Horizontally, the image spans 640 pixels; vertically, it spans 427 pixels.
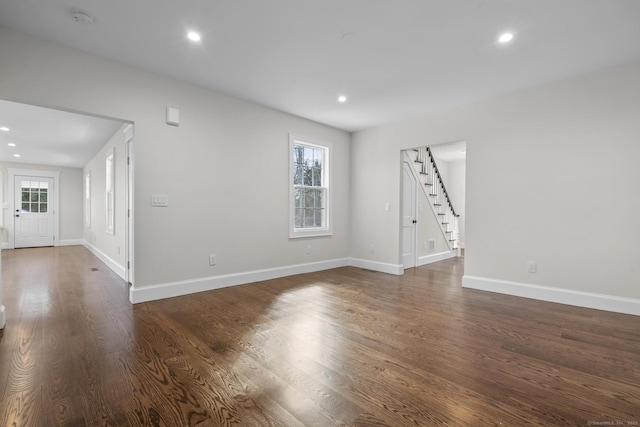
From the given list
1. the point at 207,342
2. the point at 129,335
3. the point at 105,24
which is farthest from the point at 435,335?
the point at 105,24

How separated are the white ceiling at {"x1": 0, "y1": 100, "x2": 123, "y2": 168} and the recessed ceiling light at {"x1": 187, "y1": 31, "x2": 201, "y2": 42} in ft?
6.87

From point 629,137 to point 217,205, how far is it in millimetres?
4658

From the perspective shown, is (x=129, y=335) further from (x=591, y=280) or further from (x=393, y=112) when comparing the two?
(x=591, y=280)

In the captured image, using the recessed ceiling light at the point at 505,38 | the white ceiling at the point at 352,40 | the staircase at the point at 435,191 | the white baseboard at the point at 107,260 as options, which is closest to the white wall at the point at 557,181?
the white ceiling at the point at 352,40

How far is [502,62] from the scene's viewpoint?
290 cm

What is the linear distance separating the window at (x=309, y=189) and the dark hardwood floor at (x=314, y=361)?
160 centimetres

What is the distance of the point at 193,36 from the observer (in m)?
2.52

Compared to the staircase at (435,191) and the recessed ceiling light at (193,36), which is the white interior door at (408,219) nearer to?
the staircase at (435,191)

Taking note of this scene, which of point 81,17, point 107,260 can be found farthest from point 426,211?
point 107,260

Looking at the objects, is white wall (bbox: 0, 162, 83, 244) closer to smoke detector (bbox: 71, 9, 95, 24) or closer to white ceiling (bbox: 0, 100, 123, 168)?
white ceiling (bbox: 0, 100, 123, 168)

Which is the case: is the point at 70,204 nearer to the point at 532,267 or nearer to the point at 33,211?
the point at 33,211

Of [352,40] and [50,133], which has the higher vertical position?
[352,40]

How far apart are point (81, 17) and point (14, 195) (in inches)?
340

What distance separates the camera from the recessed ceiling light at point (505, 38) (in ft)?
8.02
